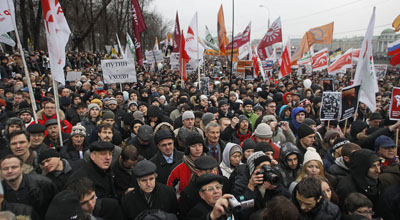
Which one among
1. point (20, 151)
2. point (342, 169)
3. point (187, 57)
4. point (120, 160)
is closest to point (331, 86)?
point (187, 57)

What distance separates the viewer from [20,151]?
3.36 m

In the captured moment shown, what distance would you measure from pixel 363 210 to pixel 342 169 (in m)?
0.94

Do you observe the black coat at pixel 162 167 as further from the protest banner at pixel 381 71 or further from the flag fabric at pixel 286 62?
the protest banner at pixel 381 71

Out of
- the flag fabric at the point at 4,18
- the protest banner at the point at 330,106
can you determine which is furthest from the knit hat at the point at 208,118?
the flag fabric at the point at 4,18

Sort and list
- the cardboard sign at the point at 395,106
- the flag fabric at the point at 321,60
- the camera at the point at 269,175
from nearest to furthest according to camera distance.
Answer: the camera at the point at 269,175, the cardboard sign at the point at 395,106, the flag fabric at the point at 321,60

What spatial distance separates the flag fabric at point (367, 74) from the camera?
5410 millimetres

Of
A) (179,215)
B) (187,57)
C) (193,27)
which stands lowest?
(179,215)

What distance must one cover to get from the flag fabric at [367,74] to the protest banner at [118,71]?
20.0 feet

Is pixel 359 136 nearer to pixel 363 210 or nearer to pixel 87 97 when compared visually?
pixel 363 210

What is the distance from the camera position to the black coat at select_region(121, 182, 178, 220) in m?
2.68

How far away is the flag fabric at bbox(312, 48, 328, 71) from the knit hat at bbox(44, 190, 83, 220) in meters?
12.9

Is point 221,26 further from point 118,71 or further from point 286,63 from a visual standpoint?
point 118,71

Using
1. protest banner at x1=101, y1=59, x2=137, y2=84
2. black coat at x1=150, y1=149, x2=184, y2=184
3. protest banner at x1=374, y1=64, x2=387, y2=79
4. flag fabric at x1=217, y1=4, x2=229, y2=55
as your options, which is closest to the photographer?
black coat at x1=150, y1=149, x2=184, y2=184

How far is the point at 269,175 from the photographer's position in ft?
8.36
